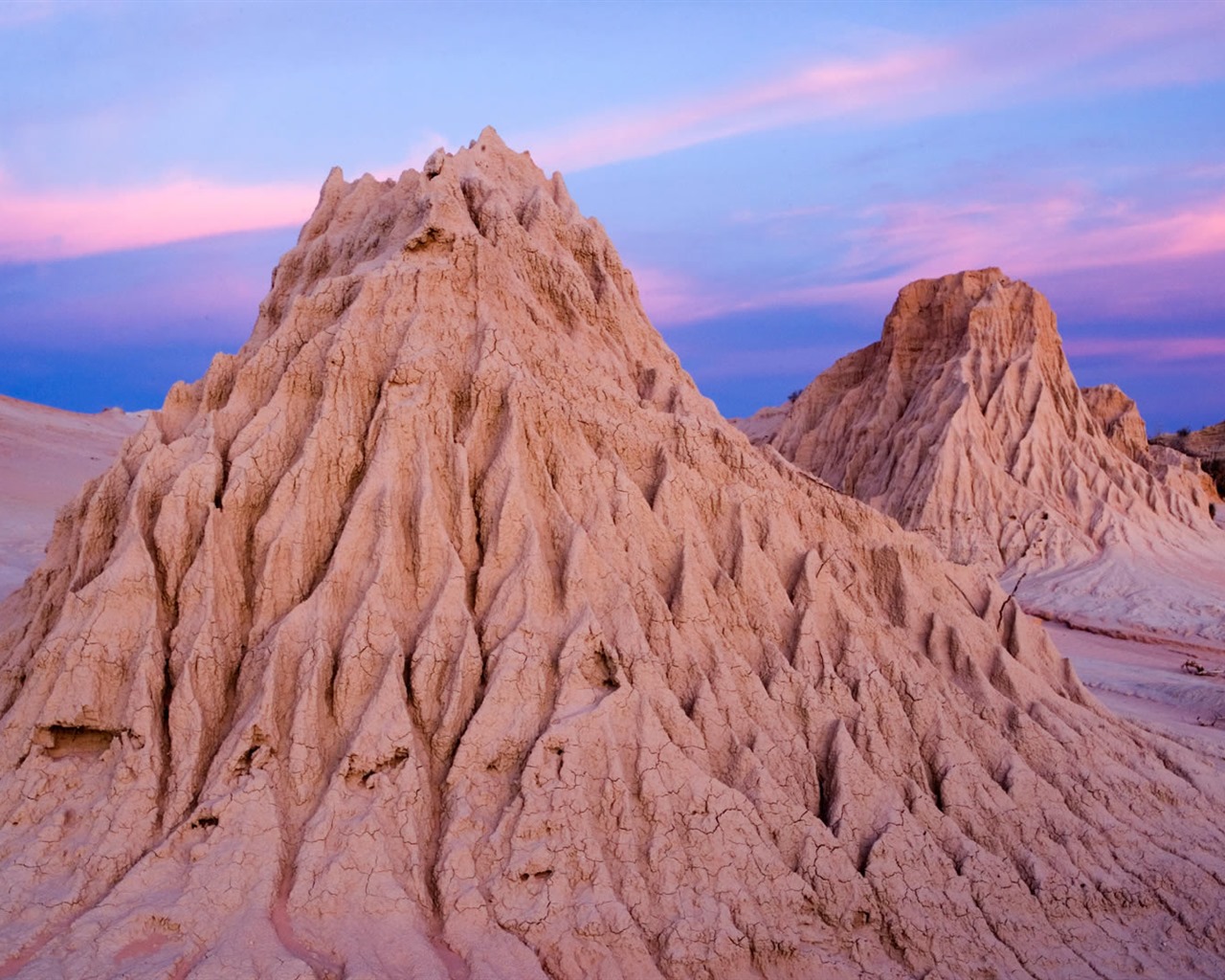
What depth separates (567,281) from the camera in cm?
1209

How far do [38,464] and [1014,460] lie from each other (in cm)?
3814

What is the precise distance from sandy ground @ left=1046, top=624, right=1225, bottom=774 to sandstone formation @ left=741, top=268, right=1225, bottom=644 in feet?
7.05

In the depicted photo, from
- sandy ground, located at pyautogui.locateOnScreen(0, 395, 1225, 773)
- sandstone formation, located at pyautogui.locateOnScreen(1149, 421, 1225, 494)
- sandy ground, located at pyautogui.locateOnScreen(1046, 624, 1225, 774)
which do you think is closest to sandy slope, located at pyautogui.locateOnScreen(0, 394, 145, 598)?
sandy ground, located at pyautogui.locateOnScreen(0, 395, 1225, 773)

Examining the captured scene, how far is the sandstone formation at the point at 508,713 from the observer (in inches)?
295

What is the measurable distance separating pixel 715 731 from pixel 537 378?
3929 millimetres

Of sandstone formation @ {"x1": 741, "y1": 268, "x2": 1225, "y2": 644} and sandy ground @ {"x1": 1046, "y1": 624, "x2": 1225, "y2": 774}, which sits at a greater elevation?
sandstone formation @ {"x1": 741, "y1": 268, "x2": 1225, "y2": 644}

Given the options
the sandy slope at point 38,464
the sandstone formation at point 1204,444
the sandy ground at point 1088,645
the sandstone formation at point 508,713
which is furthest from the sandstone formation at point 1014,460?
the sandy slope at point 38,464

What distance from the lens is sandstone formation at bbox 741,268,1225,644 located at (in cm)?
3347

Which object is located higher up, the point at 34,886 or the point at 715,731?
the point at 715,731

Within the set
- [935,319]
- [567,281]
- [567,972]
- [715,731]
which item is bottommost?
[567,972]

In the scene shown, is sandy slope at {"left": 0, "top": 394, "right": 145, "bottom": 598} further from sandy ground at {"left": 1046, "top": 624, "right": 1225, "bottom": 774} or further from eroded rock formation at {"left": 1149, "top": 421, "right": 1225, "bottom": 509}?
eroded rock formation at {"left": 1149, "top": 421, "right": 1225, "bottom": 509}

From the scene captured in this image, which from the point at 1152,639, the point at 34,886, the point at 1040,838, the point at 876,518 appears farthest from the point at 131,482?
the point at 1152,639

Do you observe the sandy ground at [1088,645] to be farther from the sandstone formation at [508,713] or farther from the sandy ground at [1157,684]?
the sandstone formation at [508,713]

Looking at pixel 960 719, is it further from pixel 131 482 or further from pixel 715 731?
pixel 131 482
